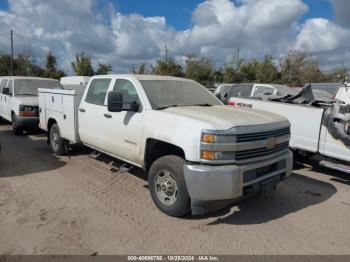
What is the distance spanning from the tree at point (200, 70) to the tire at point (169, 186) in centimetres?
3041

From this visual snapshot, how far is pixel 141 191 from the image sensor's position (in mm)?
5664

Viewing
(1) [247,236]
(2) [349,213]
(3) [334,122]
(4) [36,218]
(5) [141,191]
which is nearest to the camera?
(1) [247,236]

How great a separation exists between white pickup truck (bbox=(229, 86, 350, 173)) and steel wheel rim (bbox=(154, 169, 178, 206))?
2.83m

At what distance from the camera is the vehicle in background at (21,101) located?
1078cm

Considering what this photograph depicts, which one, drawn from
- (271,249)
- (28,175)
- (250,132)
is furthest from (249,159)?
(28,175)

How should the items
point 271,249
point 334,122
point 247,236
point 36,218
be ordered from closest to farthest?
point 271,249, point 247,236, point 36,218, point 334,122

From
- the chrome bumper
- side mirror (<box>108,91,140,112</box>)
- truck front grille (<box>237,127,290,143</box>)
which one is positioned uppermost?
side mirror (<box>108,91,140,112</box>)

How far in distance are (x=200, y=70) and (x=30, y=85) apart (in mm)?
24477

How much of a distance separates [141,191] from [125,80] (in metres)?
1.89

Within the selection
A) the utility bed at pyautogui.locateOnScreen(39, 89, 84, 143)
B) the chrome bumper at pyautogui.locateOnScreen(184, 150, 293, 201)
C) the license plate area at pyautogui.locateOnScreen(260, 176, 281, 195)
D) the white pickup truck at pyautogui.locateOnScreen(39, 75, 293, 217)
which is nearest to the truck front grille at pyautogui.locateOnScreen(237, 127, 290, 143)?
the white pickup truck at pyautogui.locateOnScreen(39, 75, 293, 217)

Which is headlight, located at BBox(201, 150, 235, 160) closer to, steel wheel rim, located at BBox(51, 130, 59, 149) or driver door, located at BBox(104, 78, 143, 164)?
driver door, located at BBox(104, 78, 143, 164)

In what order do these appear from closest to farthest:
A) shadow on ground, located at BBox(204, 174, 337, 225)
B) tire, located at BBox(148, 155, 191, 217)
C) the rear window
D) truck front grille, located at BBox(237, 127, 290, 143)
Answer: truck front grille, located at BBox(237, 127, 290, 143)
tire, located at BBox(148, 155, 191, 217)
shadow on ground, located at BBox(204, 174, 337, 225)
the rear window

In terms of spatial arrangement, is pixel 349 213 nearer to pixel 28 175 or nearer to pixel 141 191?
pixel 141 191

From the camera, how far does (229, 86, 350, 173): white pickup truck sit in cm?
635
